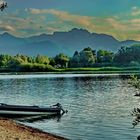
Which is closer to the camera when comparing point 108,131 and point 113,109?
point 108,131

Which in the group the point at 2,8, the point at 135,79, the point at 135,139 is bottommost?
the point at 135,139

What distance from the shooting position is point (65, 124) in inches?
2427

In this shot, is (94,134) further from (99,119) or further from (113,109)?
(113,109)

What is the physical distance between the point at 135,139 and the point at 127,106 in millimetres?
36194

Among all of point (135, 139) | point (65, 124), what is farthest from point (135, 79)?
point (65, 124)

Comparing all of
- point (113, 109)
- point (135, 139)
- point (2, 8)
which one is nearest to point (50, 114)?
point (113, 109)

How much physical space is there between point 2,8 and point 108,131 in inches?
782

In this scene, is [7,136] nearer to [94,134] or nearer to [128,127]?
[94,134]

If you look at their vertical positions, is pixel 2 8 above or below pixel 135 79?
above

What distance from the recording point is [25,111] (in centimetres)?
7125

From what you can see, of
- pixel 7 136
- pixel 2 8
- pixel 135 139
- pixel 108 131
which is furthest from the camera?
pixel 108 131

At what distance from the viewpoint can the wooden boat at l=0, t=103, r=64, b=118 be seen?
71.0m

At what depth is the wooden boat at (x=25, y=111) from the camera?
71.0 metres

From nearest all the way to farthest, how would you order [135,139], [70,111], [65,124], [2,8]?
[2,8] → [135,139] → [65,124] → [70,111]
